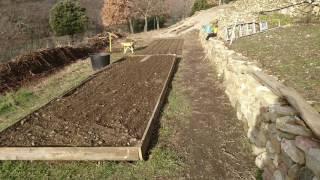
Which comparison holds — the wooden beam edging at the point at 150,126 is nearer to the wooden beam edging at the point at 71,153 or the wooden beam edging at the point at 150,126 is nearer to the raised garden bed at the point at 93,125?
the raised garden bed at the point at 93,125

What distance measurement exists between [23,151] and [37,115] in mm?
2066

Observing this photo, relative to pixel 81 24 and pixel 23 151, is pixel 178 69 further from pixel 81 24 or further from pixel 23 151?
pixel 81 24

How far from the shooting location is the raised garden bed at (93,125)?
19.5 feet

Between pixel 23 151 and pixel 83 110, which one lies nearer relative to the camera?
pixel 23 151

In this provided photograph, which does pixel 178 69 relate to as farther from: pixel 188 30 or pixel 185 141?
pixel 188 30

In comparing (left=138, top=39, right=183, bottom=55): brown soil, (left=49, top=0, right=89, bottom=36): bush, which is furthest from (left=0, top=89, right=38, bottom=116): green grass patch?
(left=49, top=0, right=89, bottom=36): bush

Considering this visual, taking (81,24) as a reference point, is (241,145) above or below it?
below

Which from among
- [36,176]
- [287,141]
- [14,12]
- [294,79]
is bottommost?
[36,176]

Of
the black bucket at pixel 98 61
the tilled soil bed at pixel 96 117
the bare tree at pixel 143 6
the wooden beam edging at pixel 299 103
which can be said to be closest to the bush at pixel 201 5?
the bare tree at pixel 143 6

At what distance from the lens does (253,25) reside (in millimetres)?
16469

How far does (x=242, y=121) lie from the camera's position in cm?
748

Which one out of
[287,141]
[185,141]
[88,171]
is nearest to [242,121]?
[185,141]

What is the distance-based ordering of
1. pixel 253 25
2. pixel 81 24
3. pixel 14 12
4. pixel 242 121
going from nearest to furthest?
pixel 242 121 < pixel 253 25 < pixel 81 24 < pixel 14 12

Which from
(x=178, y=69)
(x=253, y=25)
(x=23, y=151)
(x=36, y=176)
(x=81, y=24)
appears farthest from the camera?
(x=81, y=24)
